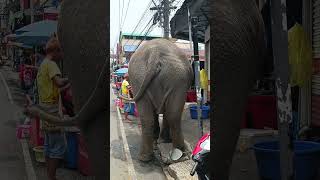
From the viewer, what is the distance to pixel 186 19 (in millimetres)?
1856

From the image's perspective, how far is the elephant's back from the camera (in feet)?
5.49

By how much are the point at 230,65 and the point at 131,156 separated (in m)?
0.56

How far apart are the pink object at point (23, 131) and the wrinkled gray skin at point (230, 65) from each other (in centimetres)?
79

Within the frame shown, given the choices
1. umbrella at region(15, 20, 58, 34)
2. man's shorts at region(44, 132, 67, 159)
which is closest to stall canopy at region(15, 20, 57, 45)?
umbrella at region(15, 20, 58, 34)

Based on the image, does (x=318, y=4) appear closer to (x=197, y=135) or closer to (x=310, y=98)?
(x=310, y=98)

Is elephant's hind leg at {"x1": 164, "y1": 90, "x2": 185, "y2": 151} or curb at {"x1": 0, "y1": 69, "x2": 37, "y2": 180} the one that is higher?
elephant's hind leg at {"x1": 164, "y1": 90, "x2": 185, "y2": 151}

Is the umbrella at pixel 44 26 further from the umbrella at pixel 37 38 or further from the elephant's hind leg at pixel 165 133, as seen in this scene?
the elephant's hind leg at pixel 165 133

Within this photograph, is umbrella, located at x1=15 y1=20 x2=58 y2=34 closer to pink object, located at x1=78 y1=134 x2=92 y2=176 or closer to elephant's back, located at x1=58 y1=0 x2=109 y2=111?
elephant's back, located at x1=58 y1=0 x2=109 y2=111

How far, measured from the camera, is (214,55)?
1747mm

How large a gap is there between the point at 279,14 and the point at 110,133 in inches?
38.9

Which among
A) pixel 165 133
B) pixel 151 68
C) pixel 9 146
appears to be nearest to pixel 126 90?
pixel 151 68

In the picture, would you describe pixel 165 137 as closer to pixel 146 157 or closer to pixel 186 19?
pixel 146 157

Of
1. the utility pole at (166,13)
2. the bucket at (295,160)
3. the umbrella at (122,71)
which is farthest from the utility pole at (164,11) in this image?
the bucket at (295,160)

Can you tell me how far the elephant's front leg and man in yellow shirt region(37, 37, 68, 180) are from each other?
332 millimetres
